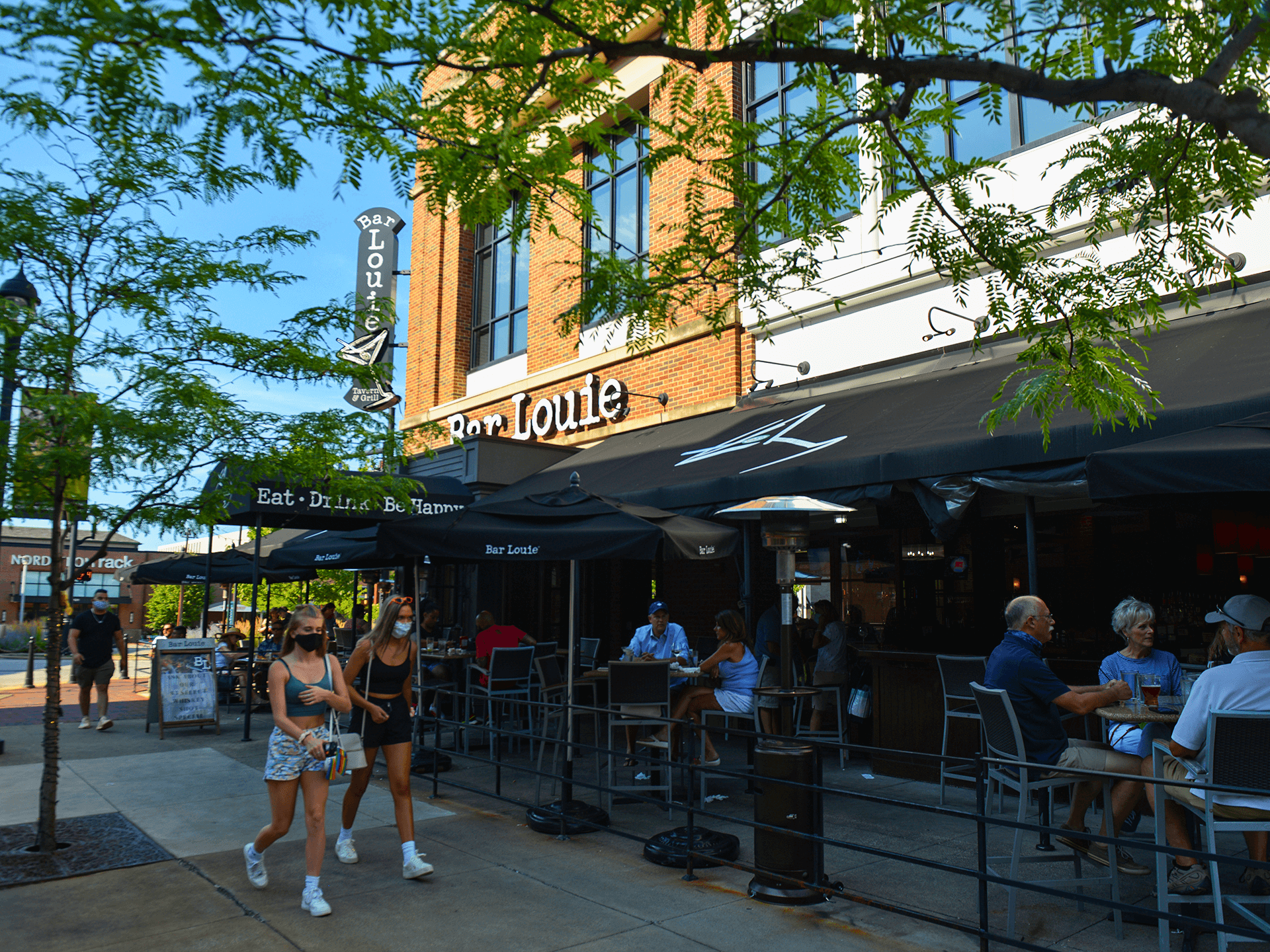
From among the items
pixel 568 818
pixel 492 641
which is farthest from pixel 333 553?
pixel 568 818

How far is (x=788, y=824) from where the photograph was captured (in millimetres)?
5262

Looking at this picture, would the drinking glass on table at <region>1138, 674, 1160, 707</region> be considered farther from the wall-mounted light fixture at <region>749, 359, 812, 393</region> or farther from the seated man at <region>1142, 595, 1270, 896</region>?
the wall-mounted light fixture at <region>749, 359, 812, 393</region>

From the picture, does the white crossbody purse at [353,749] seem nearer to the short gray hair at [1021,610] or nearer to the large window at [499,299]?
the short gray hair at [1021,610]

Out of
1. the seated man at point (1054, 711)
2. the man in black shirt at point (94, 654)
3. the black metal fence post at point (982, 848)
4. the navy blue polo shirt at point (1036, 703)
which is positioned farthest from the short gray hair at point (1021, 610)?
the man in black shirt at point (94, 654)

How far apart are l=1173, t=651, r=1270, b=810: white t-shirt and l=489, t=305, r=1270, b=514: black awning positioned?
2.45 metres

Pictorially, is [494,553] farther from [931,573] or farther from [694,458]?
[931,573]

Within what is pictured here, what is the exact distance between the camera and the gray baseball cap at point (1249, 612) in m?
4.69

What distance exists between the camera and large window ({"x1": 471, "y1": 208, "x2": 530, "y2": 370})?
18.7 metres

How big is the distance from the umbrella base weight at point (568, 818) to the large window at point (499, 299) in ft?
40.9

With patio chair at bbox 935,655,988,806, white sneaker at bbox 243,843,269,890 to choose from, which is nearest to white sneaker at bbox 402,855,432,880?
white sneaker at bbox 243,843,269,890

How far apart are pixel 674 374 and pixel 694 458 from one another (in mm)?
3414

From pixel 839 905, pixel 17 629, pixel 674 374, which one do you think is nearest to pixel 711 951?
pixel 839 905

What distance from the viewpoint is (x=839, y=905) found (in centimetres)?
518

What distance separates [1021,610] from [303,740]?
14.2ft
